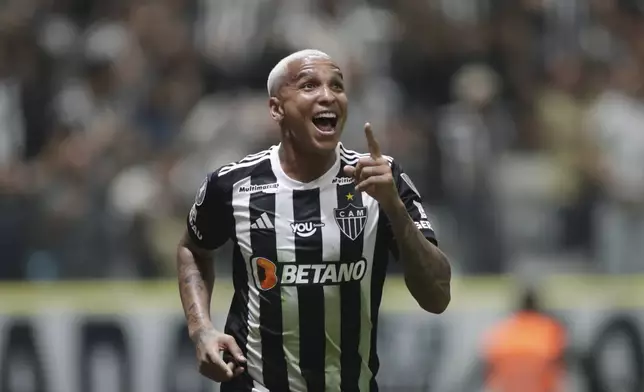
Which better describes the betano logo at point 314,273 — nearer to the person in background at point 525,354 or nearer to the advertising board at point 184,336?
the advertising board at point 184,336

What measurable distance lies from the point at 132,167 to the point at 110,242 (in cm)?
99

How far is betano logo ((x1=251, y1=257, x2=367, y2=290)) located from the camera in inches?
219

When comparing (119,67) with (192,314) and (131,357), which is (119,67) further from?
(192,314)

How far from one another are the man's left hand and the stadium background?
5.55 metres

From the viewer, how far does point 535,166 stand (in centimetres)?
1137

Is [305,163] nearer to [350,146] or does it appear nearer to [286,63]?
[286,63]

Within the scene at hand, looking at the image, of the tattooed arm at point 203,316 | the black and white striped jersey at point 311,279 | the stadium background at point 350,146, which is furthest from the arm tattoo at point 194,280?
the stadium background at point 350,146

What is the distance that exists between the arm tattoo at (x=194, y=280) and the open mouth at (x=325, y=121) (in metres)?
0.91

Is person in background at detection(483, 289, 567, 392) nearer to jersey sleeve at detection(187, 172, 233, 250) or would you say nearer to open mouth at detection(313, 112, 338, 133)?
jersey sleeve at detection(187, 172, 233, 250)

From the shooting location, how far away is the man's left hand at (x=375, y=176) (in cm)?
499

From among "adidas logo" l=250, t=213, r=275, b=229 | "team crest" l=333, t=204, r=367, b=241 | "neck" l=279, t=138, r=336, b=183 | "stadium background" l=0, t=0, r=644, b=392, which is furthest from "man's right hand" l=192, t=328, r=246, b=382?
"stadium background" l=0, t=0, r=644, b=392

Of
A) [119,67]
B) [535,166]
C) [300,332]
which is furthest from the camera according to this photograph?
[119,67]

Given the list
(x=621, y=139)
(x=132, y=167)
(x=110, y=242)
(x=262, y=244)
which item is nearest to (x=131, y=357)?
(x=110, y=242)

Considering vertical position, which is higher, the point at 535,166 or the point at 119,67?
the point at 119,67
